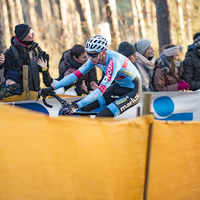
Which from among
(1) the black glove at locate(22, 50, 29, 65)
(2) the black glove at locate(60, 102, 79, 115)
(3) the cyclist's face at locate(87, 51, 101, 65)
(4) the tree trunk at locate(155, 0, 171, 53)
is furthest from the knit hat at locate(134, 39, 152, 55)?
(4) the tree trunk at locate(155, 0, 171, 53)

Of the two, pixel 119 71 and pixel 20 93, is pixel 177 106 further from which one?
pixel 20 93

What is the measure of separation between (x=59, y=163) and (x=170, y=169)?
149 centimetres

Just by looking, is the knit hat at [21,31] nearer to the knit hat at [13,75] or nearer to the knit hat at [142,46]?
the knit hat at [13,75]

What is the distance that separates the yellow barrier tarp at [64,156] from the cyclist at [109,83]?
1444 millimetres

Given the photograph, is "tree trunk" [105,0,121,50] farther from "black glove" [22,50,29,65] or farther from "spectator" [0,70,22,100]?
"spectator" [0,70,22,100]

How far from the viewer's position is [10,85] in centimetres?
654

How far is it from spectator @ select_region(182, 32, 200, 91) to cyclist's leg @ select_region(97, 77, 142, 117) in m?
2.72

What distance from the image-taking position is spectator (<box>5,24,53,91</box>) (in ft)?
22.2

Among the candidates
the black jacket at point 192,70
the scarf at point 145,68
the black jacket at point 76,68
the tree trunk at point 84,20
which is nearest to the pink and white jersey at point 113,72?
the black jacket at point 76,68

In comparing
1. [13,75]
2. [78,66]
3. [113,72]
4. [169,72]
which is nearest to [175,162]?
[113,72]

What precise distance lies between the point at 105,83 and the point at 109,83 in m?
0.07

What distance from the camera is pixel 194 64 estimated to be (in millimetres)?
7949

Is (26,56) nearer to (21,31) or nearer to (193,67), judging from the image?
(21,31)

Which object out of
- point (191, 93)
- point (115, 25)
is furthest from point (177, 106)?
point (115, 25)
